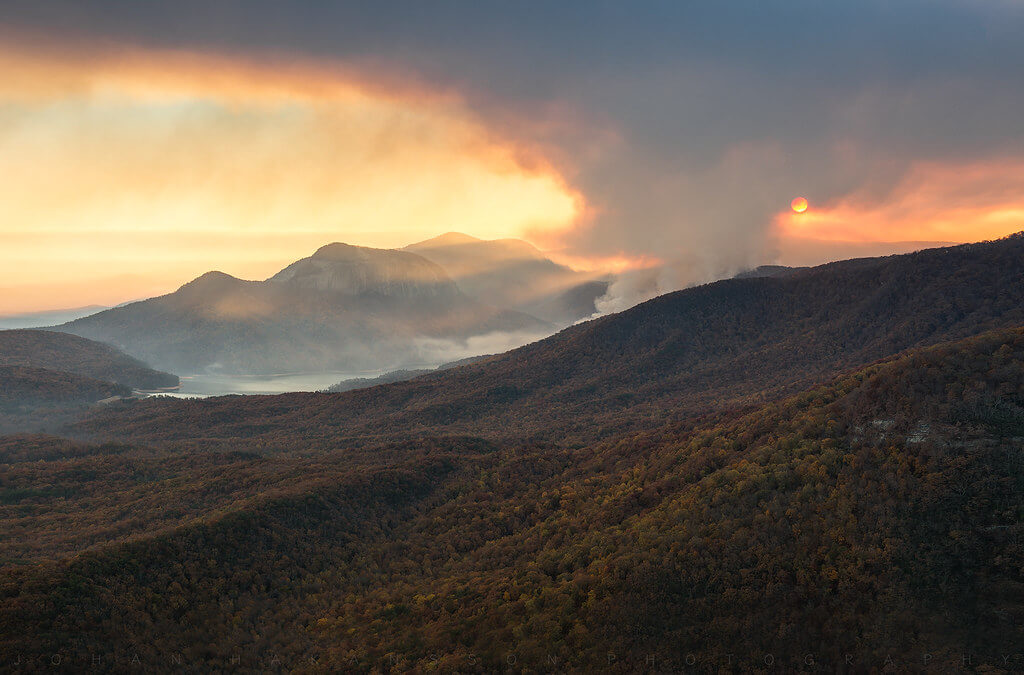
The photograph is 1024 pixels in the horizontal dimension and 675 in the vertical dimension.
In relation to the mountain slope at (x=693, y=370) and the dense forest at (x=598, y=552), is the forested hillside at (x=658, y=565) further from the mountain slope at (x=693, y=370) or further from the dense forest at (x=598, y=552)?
the mountain slope at (x=693, y=370)

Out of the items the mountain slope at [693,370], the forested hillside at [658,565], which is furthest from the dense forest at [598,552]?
the mountain slope at [693,370]

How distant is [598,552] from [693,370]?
13696cm

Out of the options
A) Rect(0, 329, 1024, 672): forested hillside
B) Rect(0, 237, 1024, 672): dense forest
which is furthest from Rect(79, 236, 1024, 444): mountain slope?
Rect(0, 329, 1024, 672): forested hillside

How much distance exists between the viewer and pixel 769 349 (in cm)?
16125

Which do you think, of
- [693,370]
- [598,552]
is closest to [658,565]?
[598,552]

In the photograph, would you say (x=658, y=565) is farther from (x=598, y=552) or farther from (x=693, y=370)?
(x=693, y=370)

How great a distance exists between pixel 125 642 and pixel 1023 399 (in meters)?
61.9

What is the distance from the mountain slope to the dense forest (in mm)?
51072

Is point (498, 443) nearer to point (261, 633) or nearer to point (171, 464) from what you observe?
point (171, 464)

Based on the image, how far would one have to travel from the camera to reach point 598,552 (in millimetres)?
41906

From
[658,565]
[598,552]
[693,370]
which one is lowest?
[598,552]

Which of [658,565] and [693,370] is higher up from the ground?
[693,370]

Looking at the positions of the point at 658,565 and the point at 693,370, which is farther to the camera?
the point at 693,370

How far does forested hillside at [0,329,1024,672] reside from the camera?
29750 millimetres
